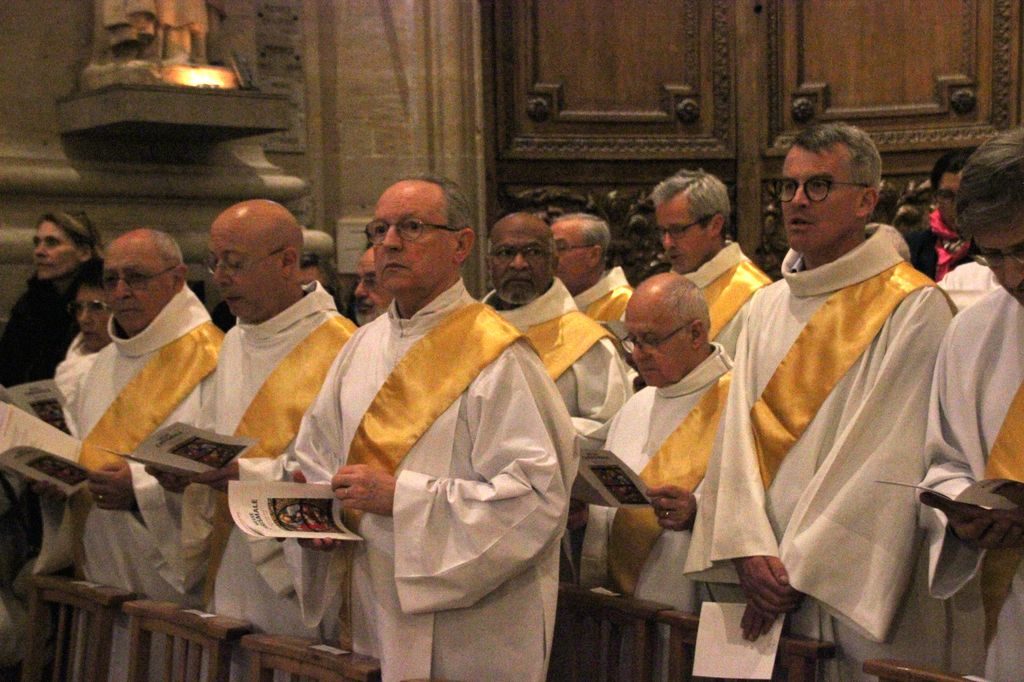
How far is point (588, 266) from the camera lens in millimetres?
6059

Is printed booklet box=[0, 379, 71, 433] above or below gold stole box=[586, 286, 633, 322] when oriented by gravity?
below

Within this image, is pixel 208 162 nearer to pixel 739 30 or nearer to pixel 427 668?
pixel 739 30

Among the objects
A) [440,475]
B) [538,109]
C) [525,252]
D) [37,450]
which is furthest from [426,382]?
[538,109]

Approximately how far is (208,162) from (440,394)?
144 inches

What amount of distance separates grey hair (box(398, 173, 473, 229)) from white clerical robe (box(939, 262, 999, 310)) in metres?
1.52

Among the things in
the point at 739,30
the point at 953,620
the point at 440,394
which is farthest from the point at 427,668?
the point at 739,30

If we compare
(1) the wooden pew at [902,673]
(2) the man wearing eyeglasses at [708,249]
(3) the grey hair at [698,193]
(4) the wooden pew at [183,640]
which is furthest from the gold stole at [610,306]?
(1) the wooden pew at [902,673]

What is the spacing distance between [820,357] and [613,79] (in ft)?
15.4

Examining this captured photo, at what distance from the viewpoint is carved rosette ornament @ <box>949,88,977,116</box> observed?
24.5ft

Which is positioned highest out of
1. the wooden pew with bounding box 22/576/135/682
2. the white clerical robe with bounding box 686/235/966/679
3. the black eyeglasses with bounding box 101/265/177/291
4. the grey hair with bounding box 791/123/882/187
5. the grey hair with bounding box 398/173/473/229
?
the grey hair with bounding box 791/123/882/187

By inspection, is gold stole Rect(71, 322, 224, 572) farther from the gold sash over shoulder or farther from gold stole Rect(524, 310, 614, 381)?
the gold sash over shoulder

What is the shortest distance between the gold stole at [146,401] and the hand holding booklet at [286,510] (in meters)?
1.26

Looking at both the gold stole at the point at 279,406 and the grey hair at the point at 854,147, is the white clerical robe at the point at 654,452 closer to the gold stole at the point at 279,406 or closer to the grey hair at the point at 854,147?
the grey hair at the point at 854,147

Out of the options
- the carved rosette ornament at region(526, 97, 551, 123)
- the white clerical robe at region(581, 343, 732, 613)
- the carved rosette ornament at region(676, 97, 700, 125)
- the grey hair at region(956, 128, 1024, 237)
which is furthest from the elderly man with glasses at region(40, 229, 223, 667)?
the carved rosette ornament at region(676, 97, 700, 125)
